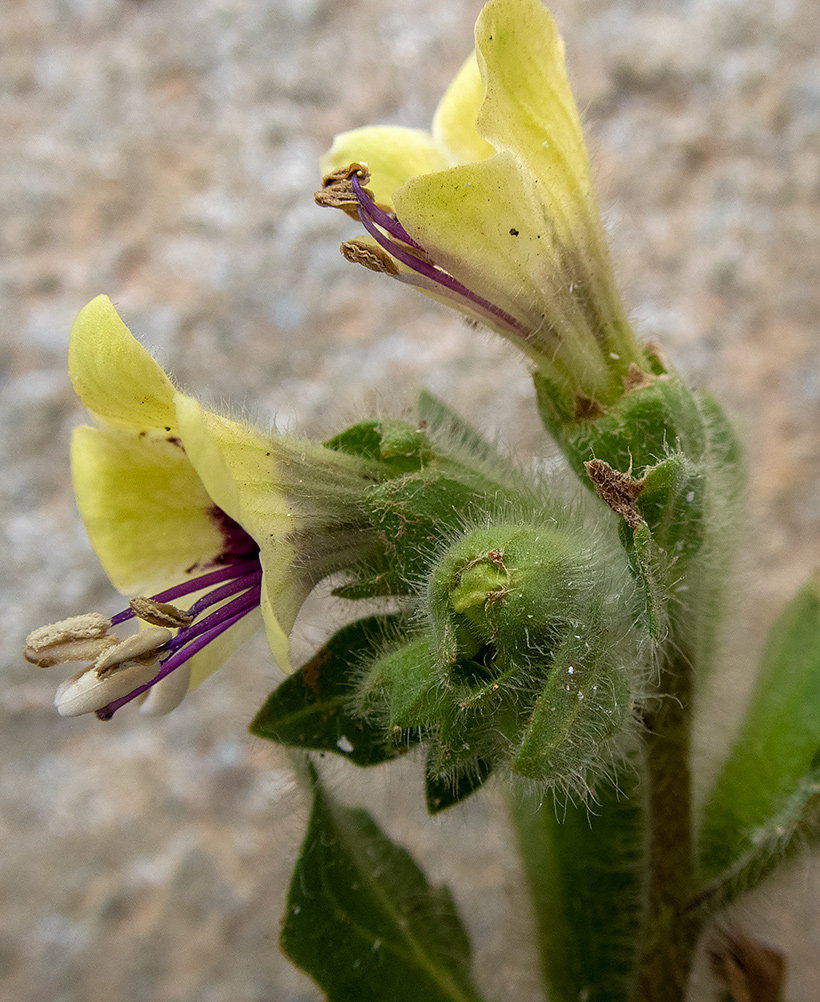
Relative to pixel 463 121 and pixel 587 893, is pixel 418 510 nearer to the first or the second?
pixel 463 121

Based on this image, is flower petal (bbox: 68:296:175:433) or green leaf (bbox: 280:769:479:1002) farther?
green leaf (bbox: 280:769:479:1002)

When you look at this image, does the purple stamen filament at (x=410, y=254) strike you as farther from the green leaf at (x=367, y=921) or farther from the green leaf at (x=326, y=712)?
the green leaf at (x=367, y=921)

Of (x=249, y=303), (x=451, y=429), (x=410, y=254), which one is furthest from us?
(x=249, y=303)

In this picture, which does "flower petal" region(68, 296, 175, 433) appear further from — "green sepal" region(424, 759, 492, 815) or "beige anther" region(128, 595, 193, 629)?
"green sepal" region(424, 759, 492, 815)

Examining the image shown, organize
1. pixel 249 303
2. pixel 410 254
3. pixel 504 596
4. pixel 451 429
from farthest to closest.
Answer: pixel 249 303 → pixel 451 429 → pixel 410 254 → pixel 504 596

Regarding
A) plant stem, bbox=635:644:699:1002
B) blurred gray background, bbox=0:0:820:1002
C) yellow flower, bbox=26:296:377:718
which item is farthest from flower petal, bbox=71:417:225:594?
blurred gray background, bbox=0:0:820:1002

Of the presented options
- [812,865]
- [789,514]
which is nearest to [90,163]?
[789,514]

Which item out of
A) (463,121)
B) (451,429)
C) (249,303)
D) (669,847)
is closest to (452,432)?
(451,429)
